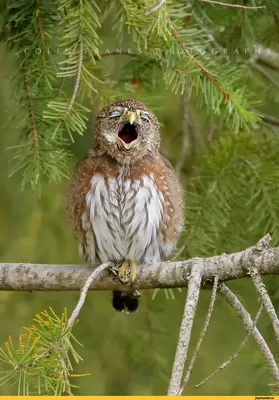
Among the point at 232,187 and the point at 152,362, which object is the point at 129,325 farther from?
the point at 232,187

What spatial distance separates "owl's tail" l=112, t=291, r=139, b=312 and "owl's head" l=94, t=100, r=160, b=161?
67 centimetres

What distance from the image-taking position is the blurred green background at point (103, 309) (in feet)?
12.3

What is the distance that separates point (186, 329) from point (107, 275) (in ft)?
3.19

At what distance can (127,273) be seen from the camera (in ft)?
9.64

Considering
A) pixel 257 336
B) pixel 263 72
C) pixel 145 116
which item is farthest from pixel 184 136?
pixel 257 336

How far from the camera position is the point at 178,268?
8.28 ft

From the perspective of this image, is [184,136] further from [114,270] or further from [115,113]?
[114,270]

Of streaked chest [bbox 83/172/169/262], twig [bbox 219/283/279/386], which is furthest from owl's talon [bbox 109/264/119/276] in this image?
twig [bbox 219/283/279/386]

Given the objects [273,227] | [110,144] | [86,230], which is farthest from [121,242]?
[273,227]

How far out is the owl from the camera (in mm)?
3098

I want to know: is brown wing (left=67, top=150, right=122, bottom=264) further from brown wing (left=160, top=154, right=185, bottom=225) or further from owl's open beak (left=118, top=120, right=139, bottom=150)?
brown wing (left=160, top=154, right=185, bottom=225)

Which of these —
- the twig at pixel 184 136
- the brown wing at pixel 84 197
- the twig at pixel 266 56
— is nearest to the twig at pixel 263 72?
the twig at pixel 266 56

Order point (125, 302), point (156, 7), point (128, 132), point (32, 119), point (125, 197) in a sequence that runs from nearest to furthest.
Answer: point (156, 7) → point (32, 119) → point (125, 197) → point (128, 132) → point (125, 302)

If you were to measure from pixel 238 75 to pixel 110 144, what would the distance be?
1.88 ft
